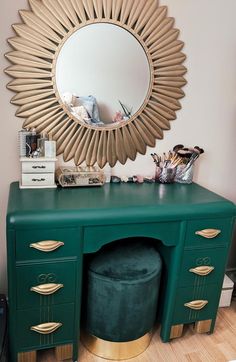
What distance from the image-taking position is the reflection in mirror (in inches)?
60.3

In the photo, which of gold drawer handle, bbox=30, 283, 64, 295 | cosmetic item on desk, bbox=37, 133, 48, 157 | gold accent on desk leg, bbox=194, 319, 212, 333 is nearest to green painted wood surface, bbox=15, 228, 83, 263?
gold drawer handle, bbox=30, 283, 64, 295

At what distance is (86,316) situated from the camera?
1.52 metres

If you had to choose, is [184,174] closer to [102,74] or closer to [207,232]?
[207,232]

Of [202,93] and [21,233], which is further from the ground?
[202,93]

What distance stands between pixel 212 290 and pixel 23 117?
1.36m

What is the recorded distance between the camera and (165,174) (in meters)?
1.75

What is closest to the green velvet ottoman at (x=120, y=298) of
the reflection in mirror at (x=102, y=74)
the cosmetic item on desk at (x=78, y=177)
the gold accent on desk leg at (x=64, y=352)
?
the gold accent on desk leg at (x=64, y=352)

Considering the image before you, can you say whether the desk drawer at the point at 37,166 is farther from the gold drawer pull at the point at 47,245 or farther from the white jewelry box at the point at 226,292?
the white jewelry box at the point at 226,292

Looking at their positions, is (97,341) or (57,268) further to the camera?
(97,341)

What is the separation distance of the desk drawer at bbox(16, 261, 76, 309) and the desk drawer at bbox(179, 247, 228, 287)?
0.57 metres

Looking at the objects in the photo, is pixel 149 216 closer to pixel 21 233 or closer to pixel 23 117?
pixel 21 233

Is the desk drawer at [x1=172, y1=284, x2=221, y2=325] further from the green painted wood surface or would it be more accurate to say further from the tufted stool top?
the green painted wood surface

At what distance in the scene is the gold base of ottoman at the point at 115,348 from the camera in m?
1.53

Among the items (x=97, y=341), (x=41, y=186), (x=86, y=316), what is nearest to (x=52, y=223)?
(x=41, y=186)
